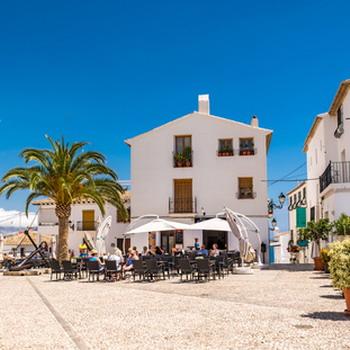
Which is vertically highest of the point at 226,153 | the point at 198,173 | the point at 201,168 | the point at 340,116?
the point at 340,116

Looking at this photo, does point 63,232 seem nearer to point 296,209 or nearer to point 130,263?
point 130,263

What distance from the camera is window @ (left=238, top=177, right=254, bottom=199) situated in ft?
98.3

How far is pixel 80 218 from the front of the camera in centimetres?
4106

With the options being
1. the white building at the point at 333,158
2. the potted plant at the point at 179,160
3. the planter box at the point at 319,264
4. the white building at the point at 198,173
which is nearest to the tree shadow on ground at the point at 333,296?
the planter box at the point at 319,264

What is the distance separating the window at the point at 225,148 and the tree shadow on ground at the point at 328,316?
2138 centimetres

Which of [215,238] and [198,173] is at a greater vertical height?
[198,173]

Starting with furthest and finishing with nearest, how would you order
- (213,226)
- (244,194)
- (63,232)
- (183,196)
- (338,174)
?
(183,196) < (244,194) < (63,232) < (338,174) < (213,226)

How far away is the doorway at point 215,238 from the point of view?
98.5ft

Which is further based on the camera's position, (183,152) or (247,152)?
(183,152)

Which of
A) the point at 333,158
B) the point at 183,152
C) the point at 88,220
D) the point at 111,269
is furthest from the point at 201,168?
the point at 111,269

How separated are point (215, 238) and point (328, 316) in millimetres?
21187

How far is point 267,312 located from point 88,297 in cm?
504

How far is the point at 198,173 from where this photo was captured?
3077 cm

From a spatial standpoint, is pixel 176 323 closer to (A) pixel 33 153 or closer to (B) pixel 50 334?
(B) pixel 50 334
